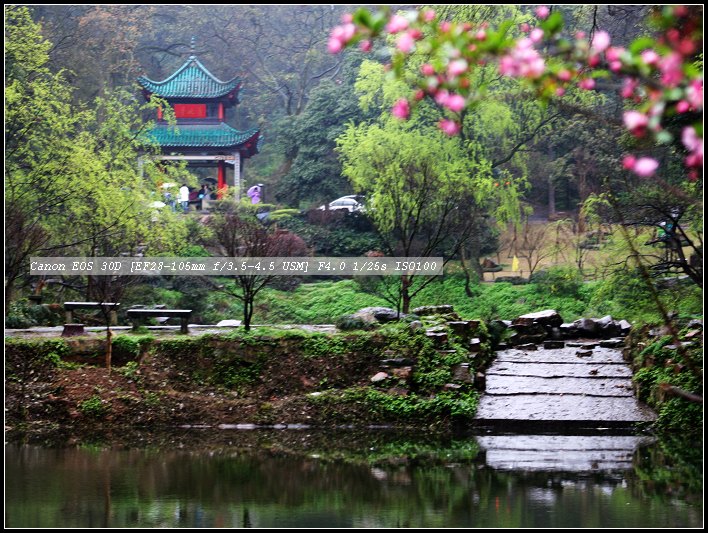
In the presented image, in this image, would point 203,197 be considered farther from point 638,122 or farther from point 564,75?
point 638,122

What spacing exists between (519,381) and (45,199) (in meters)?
9.81

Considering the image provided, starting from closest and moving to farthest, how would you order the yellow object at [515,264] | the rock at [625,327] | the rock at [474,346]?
the rock at [474,346]
the rock at [625,327]
the yellow object at [515,264]

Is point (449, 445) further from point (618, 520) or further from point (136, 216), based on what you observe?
point (136, 216)

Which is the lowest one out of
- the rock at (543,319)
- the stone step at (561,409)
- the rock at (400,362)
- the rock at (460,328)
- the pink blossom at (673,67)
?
the stone step at (561,409)

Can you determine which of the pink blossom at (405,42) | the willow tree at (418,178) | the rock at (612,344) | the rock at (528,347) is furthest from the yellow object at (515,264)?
the pink blossom at (405,42)

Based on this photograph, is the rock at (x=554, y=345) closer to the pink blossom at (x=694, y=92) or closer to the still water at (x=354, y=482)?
the still water at (x=354, y=482)

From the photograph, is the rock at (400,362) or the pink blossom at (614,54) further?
the rock at (400,362)

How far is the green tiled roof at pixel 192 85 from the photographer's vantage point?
3186 cm

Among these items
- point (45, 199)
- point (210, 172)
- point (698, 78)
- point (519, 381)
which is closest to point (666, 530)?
point (698, 78)

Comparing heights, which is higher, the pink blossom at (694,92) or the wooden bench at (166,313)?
the pink blossom at (694,92)

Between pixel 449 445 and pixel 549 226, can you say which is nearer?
pixel 449 445

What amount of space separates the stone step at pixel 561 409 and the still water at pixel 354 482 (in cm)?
65

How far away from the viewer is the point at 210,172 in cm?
4156

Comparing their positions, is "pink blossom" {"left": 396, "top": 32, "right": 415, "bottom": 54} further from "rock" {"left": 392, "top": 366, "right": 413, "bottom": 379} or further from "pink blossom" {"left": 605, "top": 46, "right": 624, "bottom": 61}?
"rock" {"left": 392, "top": 366, "right": 413, "bottom": 379}
